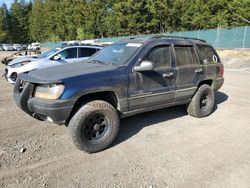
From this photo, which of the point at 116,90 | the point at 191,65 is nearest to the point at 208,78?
the point at 191,65

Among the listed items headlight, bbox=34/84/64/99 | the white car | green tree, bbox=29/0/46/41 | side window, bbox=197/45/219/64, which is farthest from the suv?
green tree, bbox=29/0/46/41

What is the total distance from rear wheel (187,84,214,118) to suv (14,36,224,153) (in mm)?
23

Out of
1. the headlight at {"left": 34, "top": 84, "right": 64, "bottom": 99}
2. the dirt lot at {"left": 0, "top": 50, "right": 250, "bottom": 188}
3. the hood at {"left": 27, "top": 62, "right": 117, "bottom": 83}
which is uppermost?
the hood at {"left": 27, "top": 62, "right": 117, "bottom": 83}

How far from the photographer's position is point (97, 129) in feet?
14.5

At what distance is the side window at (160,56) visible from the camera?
5.02 m

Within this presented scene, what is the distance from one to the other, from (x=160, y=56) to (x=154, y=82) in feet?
1.94

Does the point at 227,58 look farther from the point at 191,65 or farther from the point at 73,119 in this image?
the point at 73,119

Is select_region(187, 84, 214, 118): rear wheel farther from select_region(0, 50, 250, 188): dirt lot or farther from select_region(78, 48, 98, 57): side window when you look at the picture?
select_region(78, 48, 98, 57): side window

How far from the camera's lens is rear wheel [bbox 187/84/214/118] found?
19.5 ft

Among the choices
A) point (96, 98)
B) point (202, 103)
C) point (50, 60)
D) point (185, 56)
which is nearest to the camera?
point (96, 98)

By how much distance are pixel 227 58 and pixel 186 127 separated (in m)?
18.5

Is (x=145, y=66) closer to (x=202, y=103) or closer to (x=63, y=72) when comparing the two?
(x=63, y=72)

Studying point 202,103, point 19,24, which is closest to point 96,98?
point 202,103

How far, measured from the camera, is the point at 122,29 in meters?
48.8
